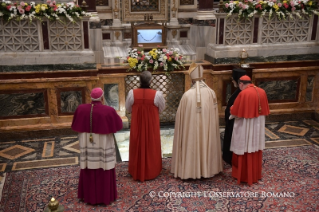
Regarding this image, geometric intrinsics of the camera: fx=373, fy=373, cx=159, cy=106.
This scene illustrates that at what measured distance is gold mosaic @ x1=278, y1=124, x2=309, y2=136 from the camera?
26.4 ft

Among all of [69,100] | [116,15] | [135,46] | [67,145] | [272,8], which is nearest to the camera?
[67,145]

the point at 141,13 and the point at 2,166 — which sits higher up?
the point at 141,13

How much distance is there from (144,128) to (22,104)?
323cm

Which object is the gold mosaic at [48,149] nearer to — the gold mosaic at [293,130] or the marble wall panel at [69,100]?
the marble wall panel at [69,100]

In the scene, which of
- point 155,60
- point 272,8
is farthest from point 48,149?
point 272,8

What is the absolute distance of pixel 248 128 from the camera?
18.2 feet

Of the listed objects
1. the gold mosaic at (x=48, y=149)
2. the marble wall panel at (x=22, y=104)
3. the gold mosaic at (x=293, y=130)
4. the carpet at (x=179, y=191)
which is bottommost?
the carpet at (x=179, y=191)

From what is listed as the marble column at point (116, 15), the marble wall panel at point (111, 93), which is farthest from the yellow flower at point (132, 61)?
the marble column at point (116, 15)

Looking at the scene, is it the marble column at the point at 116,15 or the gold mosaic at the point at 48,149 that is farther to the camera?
the marble column at the point at 116,15

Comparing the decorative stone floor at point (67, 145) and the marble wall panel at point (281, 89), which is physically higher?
the marble wall panel at point (281, 89)

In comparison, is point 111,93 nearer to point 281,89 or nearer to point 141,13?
point 141,13

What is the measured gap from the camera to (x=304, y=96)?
8.89 m

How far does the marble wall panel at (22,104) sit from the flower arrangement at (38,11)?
4.93 feet

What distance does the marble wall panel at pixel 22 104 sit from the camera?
7.54 meters
